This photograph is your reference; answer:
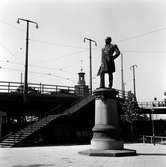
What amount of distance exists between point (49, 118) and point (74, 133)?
7924mm

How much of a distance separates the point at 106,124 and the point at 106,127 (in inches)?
11.1

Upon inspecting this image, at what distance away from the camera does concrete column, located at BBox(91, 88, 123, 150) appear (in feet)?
59.1

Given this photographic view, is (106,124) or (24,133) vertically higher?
(106,124)

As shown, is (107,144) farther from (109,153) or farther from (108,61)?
(108,61)

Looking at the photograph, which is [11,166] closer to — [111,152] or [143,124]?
[111,152]

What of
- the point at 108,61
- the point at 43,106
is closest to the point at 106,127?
the point at 108,61

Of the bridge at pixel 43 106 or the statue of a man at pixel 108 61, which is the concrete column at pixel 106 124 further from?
the bridge at pixel 43 106

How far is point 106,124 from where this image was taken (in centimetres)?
1836

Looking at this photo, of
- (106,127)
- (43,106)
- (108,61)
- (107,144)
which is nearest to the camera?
(107,144)

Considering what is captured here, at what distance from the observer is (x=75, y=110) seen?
32469 millimetres

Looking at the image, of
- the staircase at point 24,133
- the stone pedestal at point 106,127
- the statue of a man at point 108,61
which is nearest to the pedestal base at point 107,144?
the stone pedestal at point 106,127

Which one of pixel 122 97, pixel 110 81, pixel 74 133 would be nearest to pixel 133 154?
pixel 110 81

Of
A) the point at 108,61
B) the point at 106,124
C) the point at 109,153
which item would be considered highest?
the point at 108,61

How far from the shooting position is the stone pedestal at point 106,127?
17984 millimetres
